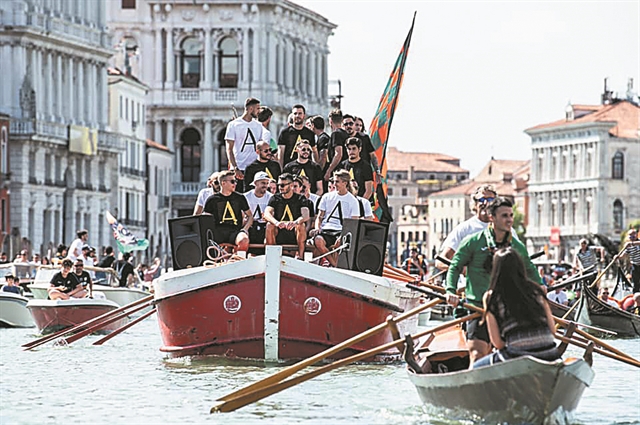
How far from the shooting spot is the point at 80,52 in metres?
92.2

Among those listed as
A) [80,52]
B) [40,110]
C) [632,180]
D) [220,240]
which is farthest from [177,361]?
[632,180]

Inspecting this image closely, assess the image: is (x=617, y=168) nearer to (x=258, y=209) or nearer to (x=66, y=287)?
(x=66, y=287)

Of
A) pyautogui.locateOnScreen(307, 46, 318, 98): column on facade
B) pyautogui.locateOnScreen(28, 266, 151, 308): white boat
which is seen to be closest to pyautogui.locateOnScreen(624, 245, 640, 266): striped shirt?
pyautogui.locateOnScreen(28, 266, 151, 308): white boat

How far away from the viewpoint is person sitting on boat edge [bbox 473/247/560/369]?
54.0 ft

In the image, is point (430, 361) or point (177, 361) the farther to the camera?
point (177, 361)

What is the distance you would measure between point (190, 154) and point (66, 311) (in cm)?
8453

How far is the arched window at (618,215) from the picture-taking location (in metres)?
150

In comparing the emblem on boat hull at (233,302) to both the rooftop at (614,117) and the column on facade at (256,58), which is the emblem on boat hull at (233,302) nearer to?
the column on facade at (256,58)

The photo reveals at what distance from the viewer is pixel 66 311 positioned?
109 ft

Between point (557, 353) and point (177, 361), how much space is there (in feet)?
30.5

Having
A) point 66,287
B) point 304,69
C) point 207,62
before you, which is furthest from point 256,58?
point 66,287

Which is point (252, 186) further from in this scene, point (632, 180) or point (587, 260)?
point (632, 180)

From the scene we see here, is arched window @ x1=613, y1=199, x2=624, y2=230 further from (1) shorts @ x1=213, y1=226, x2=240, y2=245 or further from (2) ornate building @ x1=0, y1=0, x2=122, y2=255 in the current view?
(1) shorts @ x1=213, y1=226, x2=240, y2=245

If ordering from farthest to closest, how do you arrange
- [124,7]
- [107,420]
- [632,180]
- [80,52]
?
1. [632,180]
2. [124,7]
3. [80,52]
4. [107,420]
